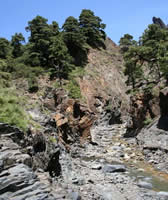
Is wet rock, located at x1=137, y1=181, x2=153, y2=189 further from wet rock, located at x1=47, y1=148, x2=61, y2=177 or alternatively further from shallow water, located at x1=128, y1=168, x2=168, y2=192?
wet rock, located at x1=47, y1=148, x2=61, y2=177

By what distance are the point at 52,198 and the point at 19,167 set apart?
58.6 inches

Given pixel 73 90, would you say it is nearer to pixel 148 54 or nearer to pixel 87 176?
pixel 148 54

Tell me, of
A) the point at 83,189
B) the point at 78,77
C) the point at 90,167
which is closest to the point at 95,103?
the point at 78,77

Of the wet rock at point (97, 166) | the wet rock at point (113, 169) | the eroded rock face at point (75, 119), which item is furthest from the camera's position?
the eroded rock face at point (75, 119)

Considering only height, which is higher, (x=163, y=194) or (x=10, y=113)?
(x=10, y=113)

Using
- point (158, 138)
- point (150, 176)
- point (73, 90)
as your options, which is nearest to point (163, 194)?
point (150, 176)

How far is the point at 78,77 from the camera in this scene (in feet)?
103

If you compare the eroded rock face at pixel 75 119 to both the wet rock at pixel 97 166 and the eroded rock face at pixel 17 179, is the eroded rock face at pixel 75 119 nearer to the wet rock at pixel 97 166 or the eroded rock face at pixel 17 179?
the wet rock at pixel 97 166

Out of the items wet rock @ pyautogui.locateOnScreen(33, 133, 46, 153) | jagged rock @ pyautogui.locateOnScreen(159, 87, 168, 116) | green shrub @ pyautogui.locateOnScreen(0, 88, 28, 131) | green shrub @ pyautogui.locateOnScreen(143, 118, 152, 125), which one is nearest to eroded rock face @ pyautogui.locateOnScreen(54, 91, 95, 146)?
green shrub @ pyautogui.locateOnScreen(143, 118, 152, 125)

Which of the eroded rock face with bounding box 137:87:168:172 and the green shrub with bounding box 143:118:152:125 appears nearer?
the eroded rock face with bounding box 137:87:168:172

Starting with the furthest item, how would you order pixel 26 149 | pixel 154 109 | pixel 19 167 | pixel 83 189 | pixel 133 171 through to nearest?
pixel 154 109 → pixel 133 171 → pixel 83 189 → pixel 26 149 → pixel 19 167

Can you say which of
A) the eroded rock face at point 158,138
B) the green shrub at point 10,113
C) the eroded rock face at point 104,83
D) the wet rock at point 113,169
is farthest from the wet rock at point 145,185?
the eroded rock face at point 104,83

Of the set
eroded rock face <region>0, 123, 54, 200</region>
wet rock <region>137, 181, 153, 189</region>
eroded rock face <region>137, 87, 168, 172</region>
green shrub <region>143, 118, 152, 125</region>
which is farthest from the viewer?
green shrub <region>143, 118, 152, 125</region>

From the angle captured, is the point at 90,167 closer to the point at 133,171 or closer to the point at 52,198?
the point at 133,171
